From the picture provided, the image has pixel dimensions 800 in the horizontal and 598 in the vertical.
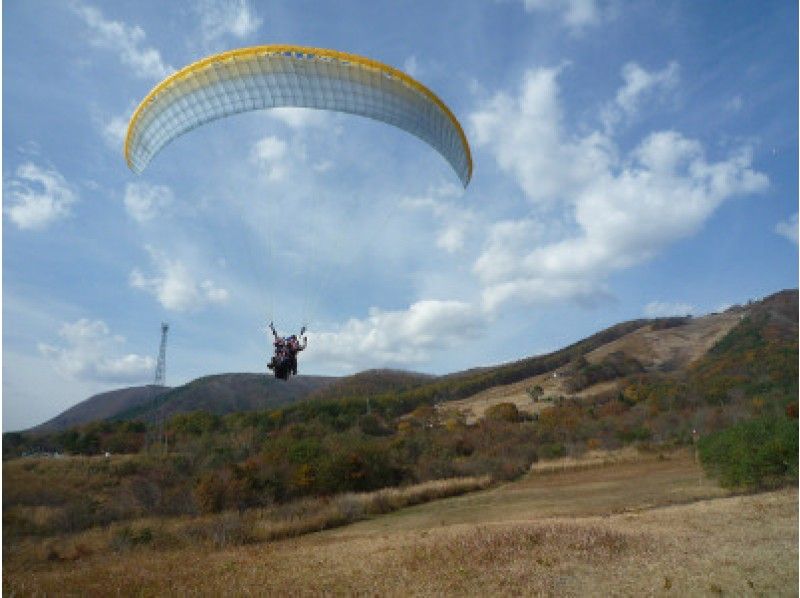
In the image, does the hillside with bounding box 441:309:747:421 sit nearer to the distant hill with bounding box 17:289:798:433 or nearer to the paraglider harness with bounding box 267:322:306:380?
the distant hill with bounding box 17:289:798:433

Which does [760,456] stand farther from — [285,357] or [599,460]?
[285,357]

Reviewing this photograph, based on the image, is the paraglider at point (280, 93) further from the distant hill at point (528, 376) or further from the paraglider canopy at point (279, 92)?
the distant hill at point (528, 376)

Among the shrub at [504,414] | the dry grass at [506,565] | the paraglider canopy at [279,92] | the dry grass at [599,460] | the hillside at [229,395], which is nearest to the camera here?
the dry grass at [506,565]

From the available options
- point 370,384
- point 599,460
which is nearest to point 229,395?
point 370,384

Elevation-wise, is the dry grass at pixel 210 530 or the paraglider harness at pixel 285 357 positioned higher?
the paraglider harness at pixel 285 357

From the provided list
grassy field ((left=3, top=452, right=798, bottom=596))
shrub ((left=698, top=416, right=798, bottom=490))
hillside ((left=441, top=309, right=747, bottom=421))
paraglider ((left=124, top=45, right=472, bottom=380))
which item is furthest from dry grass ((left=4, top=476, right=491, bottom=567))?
hillside ((left=441, top=309, right=747, bottom=421))

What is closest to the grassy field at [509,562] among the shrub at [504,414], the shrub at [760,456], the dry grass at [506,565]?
the dry grass at [506,565]
